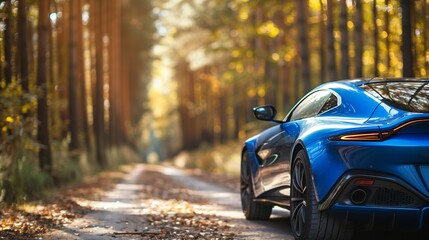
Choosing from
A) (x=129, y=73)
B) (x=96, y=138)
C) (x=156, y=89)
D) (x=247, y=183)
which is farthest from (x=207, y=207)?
(x=156, y=89)

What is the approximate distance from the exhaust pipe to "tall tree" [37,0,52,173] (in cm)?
1113

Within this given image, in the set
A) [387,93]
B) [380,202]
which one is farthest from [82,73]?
[380,202]

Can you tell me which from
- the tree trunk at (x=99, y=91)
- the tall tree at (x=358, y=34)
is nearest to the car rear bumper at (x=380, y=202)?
the tall tree at (x=358, y=34)

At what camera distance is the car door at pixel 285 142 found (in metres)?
7.11

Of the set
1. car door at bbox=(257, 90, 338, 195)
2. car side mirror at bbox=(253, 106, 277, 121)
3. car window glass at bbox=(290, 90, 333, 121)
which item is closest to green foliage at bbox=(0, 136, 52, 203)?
car door at bbox=(257, 90, 338, 195)

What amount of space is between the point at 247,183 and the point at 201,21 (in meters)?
24.7

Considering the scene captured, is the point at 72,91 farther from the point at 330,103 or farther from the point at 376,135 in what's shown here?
the point at 376,135

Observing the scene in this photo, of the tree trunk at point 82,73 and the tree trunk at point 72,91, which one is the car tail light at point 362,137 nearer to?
the tree trunk at point 72,91

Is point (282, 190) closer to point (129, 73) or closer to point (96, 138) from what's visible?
point (96, 138)

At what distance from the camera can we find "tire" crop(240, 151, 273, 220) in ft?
30.2

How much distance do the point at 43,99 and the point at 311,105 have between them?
9.78 m

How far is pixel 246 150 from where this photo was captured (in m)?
9.58

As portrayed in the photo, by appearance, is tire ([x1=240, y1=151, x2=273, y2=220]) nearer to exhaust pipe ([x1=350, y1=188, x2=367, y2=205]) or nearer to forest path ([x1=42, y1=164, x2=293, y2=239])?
forest path ([x1=42, y1=164, x2=293, y2=239])

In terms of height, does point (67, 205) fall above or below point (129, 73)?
below
